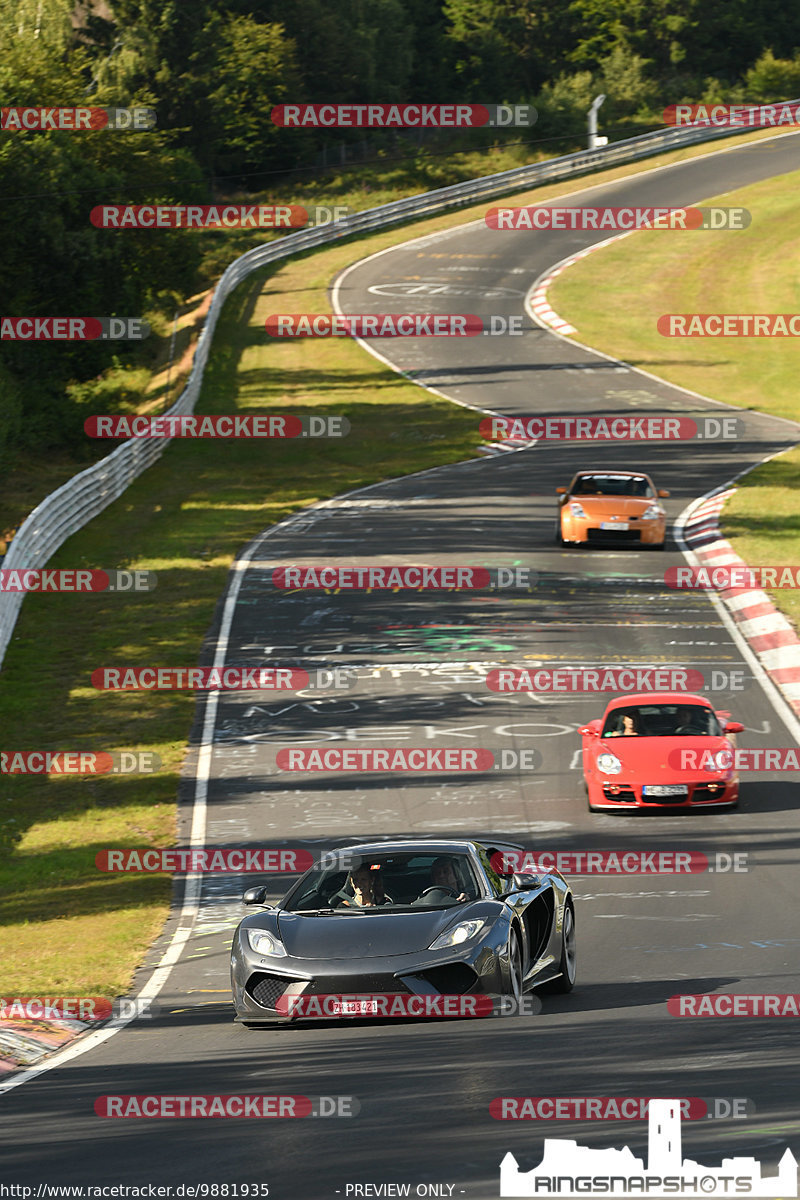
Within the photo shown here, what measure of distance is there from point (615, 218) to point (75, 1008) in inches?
2471

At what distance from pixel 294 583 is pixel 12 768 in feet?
31.4

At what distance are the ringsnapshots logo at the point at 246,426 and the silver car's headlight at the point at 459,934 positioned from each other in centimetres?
3495

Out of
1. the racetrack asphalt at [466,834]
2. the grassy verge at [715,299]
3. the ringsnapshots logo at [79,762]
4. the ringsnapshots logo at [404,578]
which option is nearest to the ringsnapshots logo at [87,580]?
the racetrack asphalt at [466,834]

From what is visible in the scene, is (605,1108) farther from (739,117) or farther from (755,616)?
(739,117)

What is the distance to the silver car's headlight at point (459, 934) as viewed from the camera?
10.6 m

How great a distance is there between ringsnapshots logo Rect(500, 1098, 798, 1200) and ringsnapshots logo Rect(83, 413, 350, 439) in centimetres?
3861

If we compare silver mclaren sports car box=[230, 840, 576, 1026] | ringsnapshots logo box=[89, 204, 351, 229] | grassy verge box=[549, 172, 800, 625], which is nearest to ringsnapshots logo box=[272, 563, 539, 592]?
grassy verge box=[549, 172, 800, 625]

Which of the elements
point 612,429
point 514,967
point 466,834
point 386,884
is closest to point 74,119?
point 612,429

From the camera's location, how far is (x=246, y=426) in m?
46.2

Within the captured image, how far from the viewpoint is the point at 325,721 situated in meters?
22.5

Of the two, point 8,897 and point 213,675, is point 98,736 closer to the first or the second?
point 213,675

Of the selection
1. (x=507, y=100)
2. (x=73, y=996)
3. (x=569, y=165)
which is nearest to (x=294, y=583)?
(x=73, y=996)

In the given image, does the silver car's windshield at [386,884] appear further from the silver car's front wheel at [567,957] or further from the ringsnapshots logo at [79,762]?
the ringsnapshots logo at [79,762]

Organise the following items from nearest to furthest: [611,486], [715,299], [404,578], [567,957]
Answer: [567,957] → [404,578] → [611,486] → [715,299]
